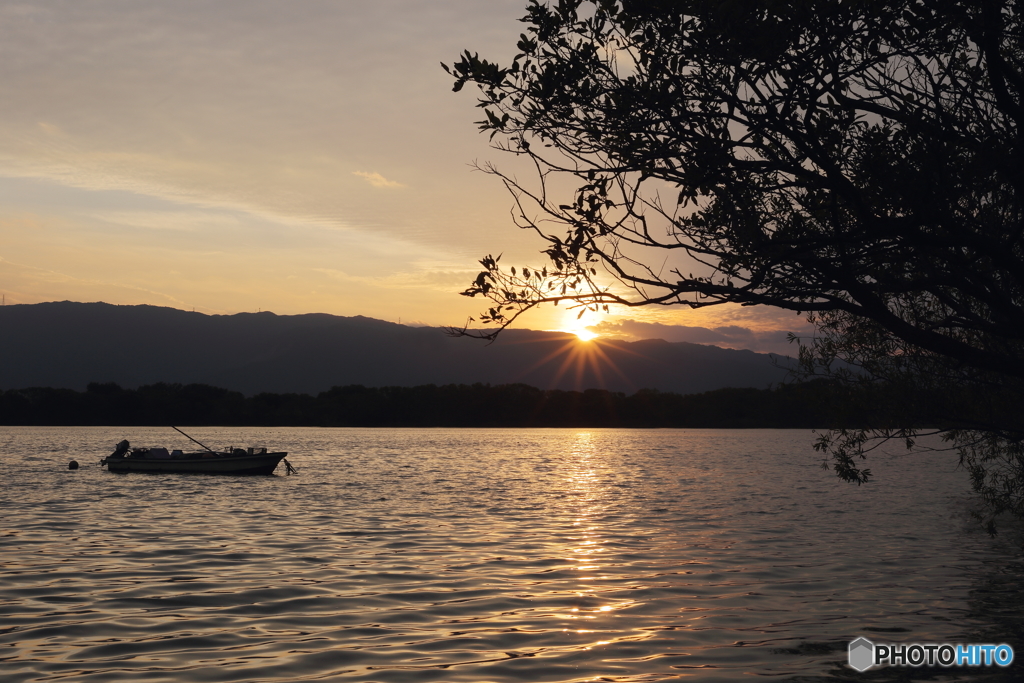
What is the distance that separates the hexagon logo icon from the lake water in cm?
24

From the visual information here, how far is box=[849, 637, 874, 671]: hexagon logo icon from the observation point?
1372 cm

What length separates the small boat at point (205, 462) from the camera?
5809 cm

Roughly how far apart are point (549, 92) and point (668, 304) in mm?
4067

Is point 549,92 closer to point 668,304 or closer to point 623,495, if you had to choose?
point 668,304

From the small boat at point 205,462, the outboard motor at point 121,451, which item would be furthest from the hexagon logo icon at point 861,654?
the outboard motor at point 121,451

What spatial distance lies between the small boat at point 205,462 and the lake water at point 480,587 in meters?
14.5

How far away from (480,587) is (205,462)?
145ft

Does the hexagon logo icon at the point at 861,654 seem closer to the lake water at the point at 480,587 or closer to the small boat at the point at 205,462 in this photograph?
the lake water at the point at 480,587

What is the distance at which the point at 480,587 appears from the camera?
64.6 ft

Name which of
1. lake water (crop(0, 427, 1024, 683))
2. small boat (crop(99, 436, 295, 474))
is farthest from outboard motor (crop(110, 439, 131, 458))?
lake water (crop(0, 427, 1024, 683))

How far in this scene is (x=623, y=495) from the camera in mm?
47812

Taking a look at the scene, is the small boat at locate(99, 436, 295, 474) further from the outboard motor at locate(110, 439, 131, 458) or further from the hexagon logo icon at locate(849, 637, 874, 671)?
the hexagon logo icon at locate(849, 637, 874, 671)

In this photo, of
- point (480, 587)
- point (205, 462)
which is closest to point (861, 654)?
point (480, 587)

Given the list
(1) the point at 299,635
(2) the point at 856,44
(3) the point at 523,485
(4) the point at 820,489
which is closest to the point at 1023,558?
(2) the point at 856,44
